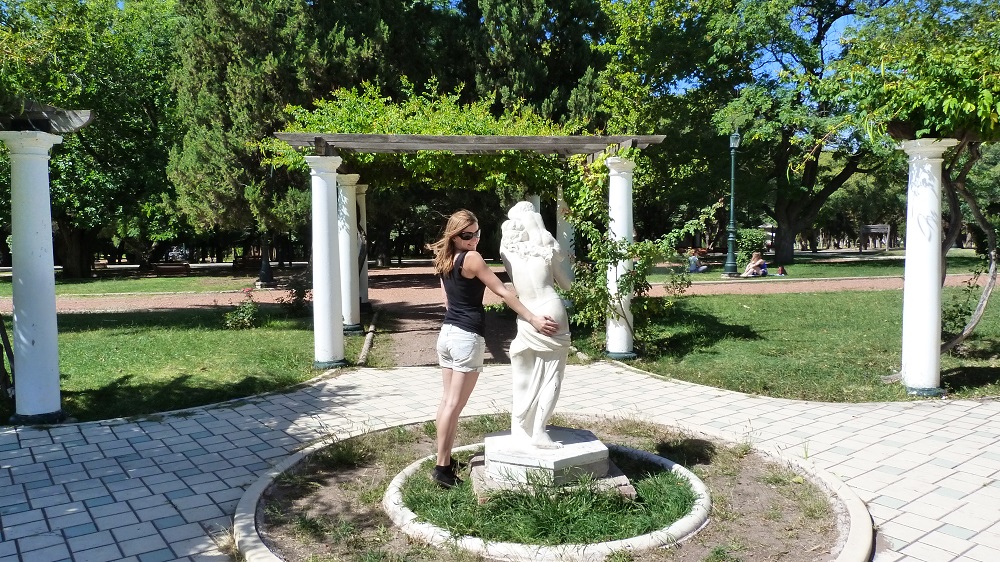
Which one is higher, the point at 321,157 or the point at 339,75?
the point at 339,75

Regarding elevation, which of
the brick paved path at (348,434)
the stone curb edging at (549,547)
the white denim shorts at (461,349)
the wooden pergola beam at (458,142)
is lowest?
the brick paved path at (348,434)

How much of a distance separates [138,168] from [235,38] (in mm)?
Answer: 7861

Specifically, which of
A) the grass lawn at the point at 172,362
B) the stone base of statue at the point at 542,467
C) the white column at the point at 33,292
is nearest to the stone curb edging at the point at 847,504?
the stone base of statue at the point at 542,467

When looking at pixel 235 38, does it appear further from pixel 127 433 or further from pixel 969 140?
pixel 969 140

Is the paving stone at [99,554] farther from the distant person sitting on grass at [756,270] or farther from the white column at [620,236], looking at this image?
the distant person sitting on grass at [756,270]

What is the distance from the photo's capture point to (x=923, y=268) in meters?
6.70

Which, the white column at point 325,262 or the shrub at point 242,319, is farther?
the shrub at point 242,319

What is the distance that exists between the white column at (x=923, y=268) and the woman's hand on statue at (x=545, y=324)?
4.62m

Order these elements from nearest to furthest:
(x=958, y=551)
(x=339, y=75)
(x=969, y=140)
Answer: (x=958, y=551)
(x=969, y=140)
(x=339, y=75)

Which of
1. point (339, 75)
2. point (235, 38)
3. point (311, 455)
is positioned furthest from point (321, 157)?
point (235, 38)

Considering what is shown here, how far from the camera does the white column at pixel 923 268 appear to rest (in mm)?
6586

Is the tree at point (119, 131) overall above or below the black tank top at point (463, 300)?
above

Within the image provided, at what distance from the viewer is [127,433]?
5844 millimetres

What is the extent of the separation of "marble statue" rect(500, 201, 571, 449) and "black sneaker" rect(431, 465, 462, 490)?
498mm
